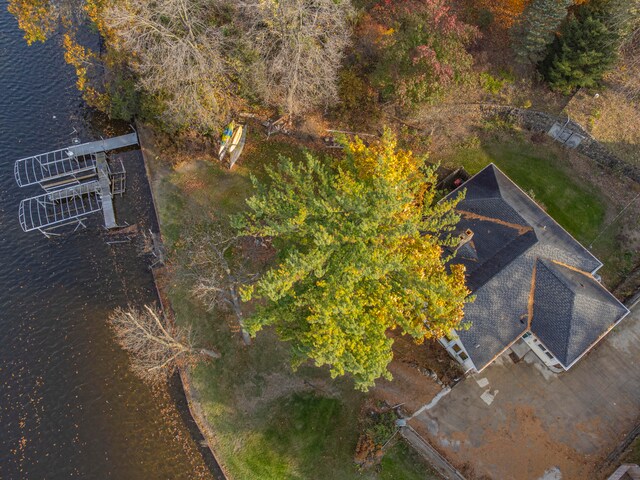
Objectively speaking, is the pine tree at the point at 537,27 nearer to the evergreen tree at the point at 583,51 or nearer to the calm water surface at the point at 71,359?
the evergreen tree at the point at 583,51

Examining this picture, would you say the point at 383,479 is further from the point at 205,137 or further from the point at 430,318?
the point at 205,137

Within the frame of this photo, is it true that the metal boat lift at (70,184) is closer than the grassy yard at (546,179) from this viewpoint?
No

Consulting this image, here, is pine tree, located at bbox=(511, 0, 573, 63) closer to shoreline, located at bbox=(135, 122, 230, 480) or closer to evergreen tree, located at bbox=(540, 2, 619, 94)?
evergreen tree, located at bbox=(540, 2, 619, 94)

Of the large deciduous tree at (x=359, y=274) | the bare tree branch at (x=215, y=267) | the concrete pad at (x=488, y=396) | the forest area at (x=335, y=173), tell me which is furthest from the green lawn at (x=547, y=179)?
the bare tree branch at (x=215, y=267)

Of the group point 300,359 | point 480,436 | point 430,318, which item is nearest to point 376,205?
point 430,318

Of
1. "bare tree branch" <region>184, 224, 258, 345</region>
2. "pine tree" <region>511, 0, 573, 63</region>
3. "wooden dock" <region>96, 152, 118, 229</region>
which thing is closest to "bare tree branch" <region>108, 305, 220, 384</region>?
"bare tree branch" <region>184, 224, 258, 345</region>

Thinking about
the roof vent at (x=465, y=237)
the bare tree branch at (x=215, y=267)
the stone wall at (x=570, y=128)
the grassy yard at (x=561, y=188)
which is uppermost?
the stone wall at (x=570, y=128)
